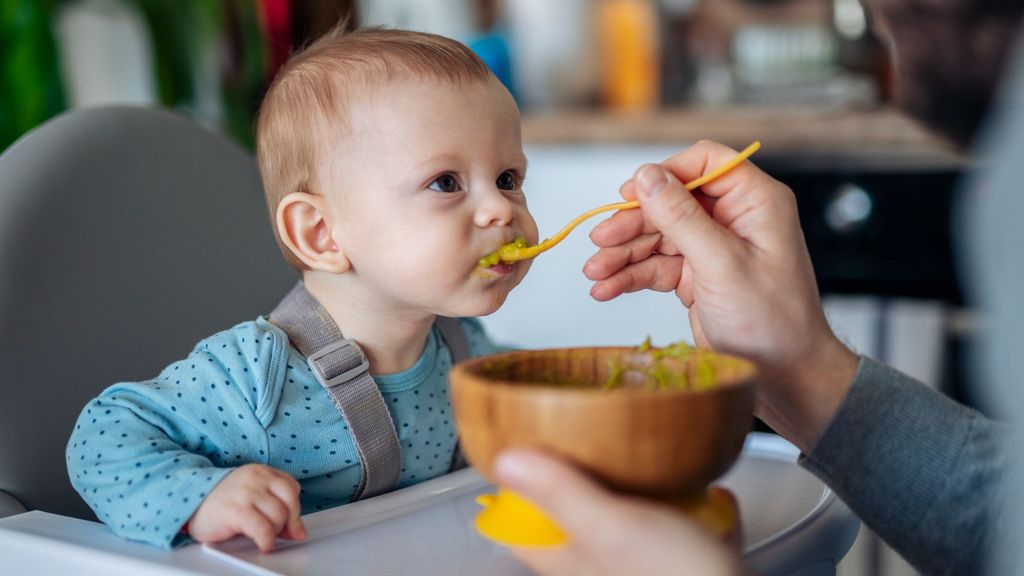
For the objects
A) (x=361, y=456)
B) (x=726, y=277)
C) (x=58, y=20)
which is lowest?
(x=361, y=456)

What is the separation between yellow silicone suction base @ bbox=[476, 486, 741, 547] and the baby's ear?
13.9 inches

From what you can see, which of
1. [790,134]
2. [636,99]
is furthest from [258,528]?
[636,99]

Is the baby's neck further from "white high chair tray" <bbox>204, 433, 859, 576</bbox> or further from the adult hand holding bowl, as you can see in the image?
the adult hand holding bowl

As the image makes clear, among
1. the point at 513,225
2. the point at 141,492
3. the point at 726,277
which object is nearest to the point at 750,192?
the point at 726,277

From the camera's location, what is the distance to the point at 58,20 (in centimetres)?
183

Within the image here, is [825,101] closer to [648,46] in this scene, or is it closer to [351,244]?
[648,46]

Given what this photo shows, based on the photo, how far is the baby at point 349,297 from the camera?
720 mm

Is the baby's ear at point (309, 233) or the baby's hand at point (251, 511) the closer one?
the baby's hand at point (251, 511)

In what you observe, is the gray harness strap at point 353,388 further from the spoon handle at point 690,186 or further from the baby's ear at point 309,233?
the spoon handle at point 690,186

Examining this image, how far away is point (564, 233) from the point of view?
0.70m

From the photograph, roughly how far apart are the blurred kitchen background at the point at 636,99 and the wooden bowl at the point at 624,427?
0.92 m

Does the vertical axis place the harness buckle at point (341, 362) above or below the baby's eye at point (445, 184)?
below

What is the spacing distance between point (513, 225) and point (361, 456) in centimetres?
21

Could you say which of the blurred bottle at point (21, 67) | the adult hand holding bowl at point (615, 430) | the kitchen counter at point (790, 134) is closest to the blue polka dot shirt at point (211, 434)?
the adult hand holding bowl at point (615, 430)
